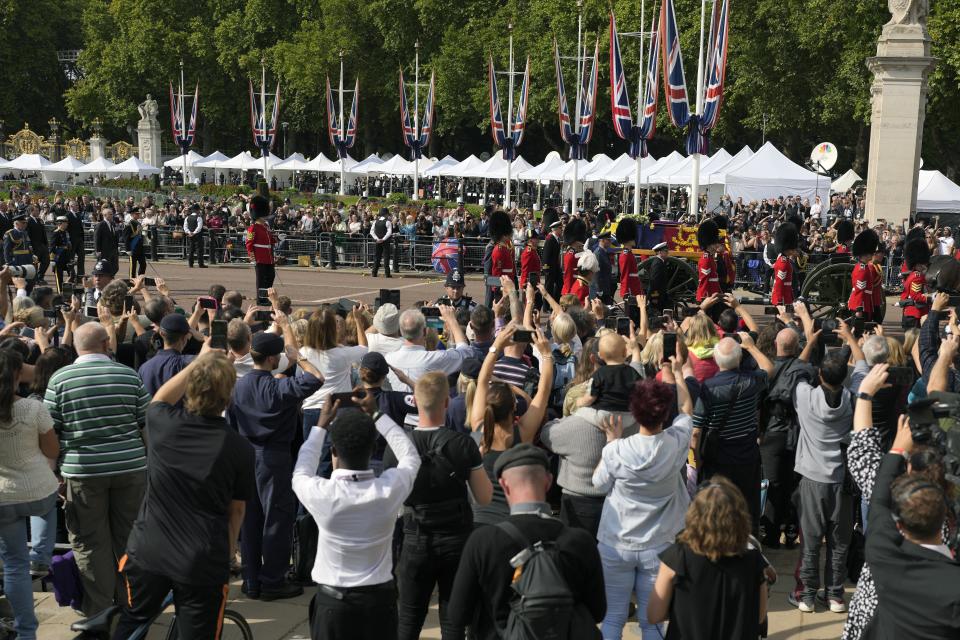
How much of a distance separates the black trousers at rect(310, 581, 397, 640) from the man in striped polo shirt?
6.61 ft

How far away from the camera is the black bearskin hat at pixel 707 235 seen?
16.3 meters

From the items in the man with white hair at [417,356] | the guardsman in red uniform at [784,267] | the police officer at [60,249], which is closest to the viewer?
the man with white hair at [417,356]

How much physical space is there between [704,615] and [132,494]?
3474 mm

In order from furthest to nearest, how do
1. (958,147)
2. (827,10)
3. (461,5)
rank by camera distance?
1. (461,5)
2. (958,147)
3. (827,10)

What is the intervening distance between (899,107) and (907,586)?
23.1 meters

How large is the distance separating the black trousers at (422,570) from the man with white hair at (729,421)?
225cm

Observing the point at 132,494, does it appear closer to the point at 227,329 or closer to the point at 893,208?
the point at 227,329

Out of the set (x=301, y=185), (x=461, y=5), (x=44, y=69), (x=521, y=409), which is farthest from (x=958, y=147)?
(x=44, y=69)

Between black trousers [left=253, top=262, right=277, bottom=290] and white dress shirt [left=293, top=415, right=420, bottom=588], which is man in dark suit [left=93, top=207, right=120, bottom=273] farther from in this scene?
white dress shirt [left=293, top=415, right=420, bottom=588]

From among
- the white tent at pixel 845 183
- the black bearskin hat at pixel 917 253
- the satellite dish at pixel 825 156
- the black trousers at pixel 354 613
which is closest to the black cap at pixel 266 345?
the black trousers at pixel 354 613

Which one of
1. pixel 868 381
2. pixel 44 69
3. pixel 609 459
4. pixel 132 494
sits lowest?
pixel 132 494

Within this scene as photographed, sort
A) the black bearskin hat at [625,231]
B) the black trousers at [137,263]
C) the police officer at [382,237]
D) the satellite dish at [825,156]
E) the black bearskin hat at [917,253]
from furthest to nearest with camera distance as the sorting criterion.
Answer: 1. the satellite dish at [825,156]
2. the police officer at [382,237]
3. the black trousers at [137,263]
4. the black bearskin hat at [625,231]
5. the black bearskin hat at [917,253]

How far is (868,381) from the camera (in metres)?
5.32

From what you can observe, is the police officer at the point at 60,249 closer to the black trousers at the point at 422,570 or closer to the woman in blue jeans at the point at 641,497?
the black trousers at the point at 422,570
